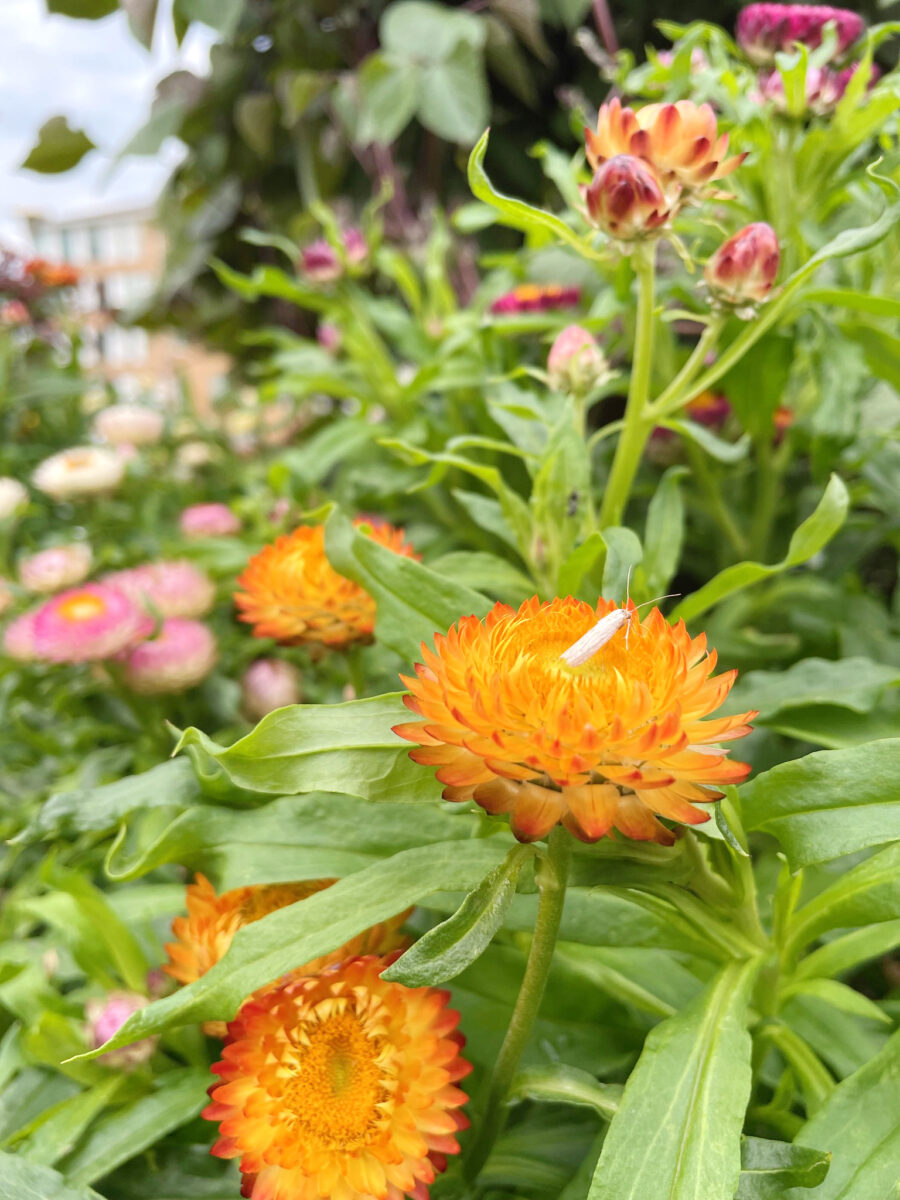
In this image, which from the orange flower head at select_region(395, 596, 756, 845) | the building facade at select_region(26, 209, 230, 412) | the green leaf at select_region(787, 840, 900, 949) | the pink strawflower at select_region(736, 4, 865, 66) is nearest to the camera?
the orange flower head at select_region(395, 596, 756, 845)

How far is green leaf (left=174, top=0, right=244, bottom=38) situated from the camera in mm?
1314

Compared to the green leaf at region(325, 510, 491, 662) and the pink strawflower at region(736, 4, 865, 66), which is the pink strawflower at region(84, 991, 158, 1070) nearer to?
the green leaf at region(325, 510, 491, 662)

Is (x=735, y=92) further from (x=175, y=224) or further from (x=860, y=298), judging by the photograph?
(x=175, y=224)

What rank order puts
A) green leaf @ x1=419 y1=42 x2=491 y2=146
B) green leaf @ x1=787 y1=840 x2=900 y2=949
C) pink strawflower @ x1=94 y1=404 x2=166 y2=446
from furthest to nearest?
pink strawflower @ x1=94 y1=404 x2=166 y2=446 → green leaf @ x1=419 y1=42 x2=491 y2=146 → green leaf @ x1=787 y1=840 x2=900 y2=949

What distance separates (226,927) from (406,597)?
0.21 m

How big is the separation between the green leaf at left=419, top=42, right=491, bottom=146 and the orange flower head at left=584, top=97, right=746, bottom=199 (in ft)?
2.55

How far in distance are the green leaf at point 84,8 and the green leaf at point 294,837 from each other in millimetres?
1462

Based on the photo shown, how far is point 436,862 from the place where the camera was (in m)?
0.47

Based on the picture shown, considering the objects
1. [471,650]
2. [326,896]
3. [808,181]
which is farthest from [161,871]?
[808,181]

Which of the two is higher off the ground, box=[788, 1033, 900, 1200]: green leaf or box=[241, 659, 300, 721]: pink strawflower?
box=[788, 1033, 900, 1200]: green leaf

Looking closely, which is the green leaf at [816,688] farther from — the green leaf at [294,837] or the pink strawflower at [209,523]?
the pink strawflower at [209,523]

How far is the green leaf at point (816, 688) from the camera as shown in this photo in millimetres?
613

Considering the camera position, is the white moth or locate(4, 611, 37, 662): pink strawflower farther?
locate(4, 611, 37, 662): pink strawflower

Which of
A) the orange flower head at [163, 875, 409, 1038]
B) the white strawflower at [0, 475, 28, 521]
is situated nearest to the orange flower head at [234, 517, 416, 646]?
the orange flower head at [163, 875, 409, 1038]
